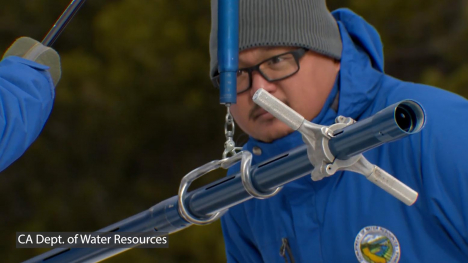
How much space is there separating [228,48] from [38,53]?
38cm

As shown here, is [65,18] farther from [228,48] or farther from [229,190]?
[229,190]

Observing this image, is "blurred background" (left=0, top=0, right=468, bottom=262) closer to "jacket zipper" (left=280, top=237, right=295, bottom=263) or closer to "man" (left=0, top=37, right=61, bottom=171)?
"jacket zipper" (left=280, top=237, right=295, bottom=263)

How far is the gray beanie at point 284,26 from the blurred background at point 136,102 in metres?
1.78

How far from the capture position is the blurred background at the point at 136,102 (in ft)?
11.3

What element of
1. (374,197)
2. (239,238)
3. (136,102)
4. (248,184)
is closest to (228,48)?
(248,184)

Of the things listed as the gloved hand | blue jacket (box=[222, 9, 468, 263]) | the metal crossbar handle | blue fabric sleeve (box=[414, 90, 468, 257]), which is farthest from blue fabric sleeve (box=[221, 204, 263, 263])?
the metal crossbar handle

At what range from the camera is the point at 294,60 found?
4.90 feet

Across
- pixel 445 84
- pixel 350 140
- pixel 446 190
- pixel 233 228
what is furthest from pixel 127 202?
pixel 350 140

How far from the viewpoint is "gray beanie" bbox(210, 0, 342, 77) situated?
1.50 m

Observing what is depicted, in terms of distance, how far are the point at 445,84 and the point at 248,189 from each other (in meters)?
2.36

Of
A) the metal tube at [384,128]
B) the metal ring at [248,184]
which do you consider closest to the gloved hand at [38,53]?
the metal ring at [248,184]

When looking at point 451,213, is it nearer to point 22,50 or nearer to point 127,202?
point 22,50

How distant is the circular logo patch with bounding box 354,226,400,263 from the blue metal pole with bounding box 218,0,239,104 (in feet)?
1.48

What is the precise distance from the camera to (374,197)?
1.41 meters
